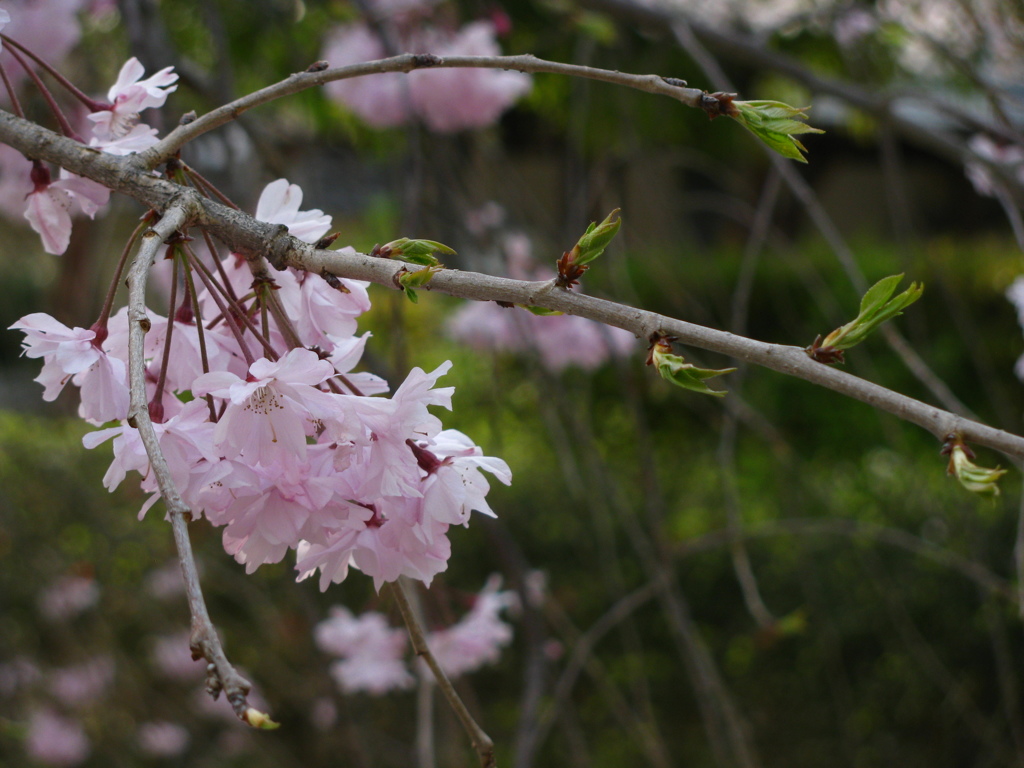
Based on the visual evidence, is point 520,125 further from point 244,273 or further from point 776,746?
point 244,273

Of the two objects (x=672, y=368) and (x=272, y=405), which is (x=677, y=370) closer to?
(x=672, y=368)

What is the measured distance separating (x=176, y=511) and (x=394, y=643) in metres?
1.46

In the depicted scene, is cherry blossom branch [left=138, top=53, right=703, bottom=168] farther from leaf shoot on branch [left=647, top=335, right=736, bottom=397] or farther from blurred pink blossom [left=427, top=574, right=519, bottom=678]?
blurred pink blossom [left=427, top=574, right=519, bottom=678]

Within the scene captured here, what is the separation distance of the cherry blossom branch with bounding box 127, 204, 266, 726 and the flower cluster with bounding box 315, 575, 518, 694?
1.22 meters

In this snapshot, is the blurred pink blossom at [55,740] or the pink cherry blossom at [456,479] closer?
the pink cherry blossom at [456,479]

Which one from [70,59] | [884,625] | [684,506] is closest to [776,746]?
[884,625]

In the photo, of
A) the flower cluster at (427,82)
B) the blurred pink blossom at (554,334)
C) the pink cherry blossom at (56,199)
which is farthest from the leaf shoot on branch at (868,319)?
the blurred pink blossom at (554,334)

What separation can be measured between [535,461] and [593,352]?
5.38ft

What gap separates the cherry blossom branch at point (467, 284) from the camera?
524mm

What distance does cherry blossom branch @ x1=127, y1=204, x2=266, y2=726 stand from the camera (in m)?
0.41

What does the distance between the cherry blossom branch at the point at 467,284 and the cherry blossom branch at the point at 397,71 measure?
36mm

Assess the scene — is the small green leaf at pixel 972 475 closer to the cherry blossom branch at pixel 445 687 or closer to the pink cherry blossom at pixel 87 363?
the cherry blossom branch at pixel 445 687

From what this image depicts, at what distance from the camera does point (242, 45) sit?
11.6 ft

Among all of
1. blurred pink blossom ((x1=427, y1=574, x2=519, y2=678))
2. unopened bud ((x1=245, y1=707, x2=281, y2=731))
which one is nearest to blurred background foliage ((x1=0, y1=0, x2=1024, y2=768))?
blurred pink blossom ((x1=427, y1=574, x2=519, y2=678))
